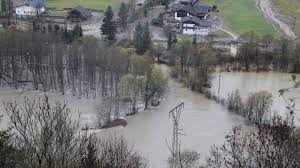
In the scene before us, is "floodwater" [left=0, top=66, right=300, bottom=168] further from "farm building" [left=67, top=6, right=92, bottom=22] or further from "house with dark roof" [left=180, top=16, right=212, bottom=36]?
"farm building" [left=67, top=6, right=92, bottom=22]

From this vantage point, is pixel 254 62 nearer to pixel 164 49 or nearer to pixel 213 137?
pixel 164 49

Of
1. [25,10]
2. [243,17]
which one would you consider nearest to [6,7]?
[25,10]

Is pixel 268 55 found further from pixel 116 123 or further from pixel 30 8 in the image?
pixel 30 8

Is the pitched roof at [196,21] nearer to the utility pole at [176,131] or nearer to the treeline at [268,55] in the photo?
the treeline at [268,55]

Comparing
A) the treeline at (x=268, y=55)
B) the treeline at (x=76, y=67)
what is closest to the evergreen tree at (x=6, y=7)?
the treeline at (x=76, y=67)

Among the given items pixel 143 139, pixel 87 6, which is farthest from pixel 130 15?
pixel 143 139
